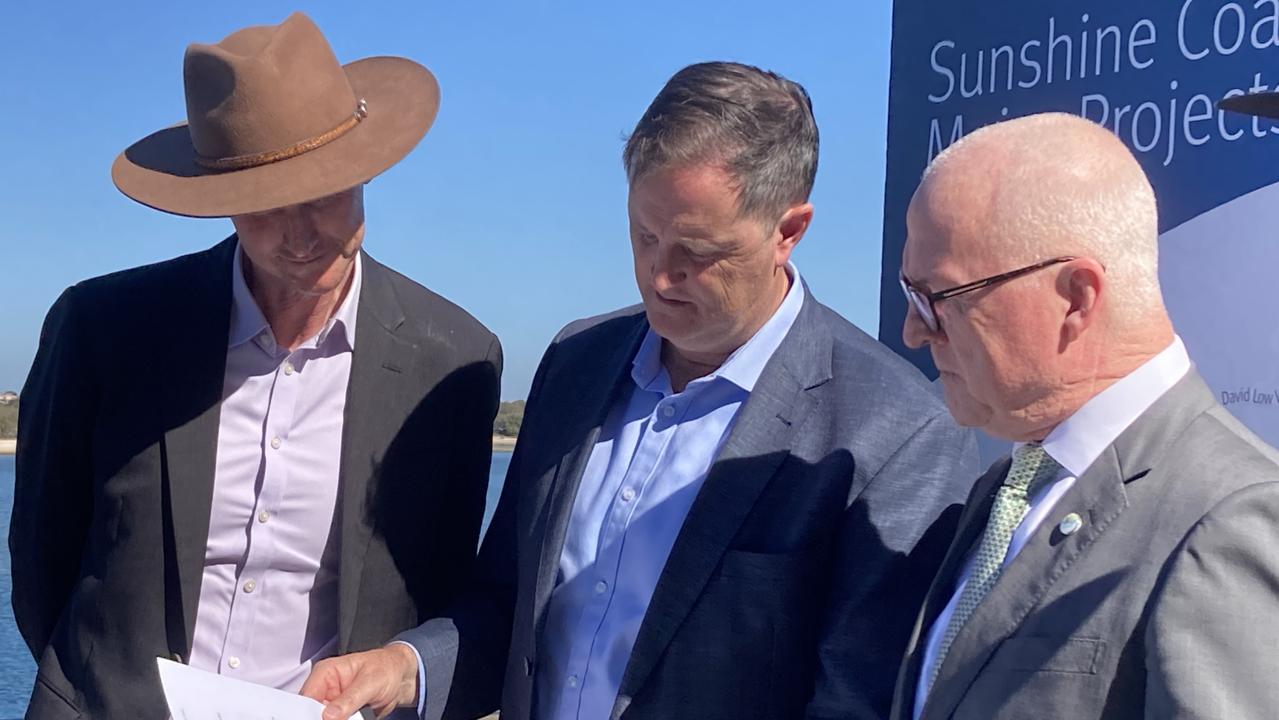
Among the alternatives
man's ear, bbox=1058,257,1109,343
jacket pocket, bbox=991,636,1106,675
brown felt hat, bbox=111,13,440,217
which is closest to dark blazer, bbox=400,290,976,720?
jacket pocket, bbox=991,636,1106,675

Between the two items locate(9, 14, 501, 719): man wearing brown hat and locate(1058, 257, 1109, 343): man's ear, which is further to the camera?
locate(9, 14, 501, 719): man wearing brown hat

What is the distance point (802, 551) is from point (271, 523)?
1075 mm

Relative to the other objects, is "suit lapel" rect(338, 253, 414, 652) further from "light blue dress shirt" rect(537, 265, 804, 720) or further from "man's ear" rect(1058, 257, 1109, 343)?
"man's ear" rect(1058, 257, 1109, 343)

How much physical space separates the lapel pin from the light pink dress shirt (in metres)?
1.48

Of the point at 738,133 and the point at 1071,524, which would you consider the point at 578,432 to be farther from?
the point at 1071,524

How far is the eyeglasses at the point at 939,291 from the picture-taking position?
64.2 inches

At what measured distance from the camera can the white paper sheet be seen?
2.05m

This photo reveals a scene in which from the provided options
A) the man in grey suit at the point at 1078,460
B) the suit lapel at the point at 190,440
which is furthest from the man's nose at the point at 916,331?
the suit lapel at the point at 190,440

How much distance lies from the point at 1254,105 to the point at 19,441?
2511mm

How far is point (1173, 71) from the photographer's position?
9.64 feet

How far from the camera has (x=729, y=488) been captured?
2.16 m

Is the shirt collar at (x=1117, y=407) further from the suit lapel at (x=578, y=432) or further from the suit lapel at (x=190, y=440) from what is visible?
the suit lapel at (x=190, y=440)

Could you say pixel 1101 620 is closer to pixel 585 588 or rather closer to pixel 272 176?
pixel 585 588

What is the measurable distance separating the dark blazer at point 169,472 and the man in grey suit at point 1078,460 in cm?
120
